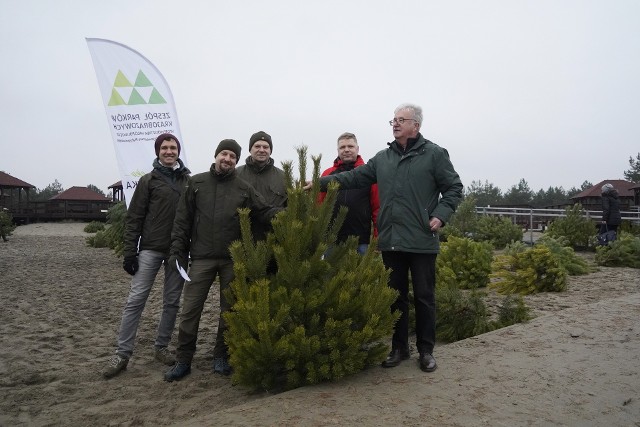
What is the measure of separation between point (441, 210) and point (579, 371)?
4.68ft

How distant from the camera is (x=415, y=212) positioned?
3.68 metres

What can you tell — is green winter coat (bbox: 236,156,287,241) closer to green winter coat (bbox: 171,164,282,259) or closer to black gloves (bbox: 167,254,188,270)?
green winter coat (bbox: 171,164,282,259)

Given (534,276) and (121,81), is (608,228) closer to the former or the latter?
(534,276)

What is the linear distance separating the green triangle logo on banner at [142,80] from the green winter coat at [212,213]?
490 cm

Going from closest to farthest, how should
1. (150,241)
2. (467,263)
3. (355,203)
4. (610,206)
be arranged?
(150,241) → (355,203) → (467,263) → (610,206)

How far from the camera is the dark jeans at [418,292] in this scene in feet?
12.1

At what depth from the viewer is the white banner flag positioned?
795 cm

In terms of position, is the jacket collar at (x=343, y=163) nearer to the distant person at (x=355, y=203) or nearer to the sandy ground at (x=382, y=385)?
the distant person at (x=355, y=203)

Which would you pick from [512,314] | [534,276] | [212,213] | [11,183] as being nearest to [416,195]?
[212,213]

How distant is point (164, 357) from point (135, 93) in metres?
5.17

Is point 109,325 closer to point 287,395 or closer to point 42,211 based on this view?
point 287,395

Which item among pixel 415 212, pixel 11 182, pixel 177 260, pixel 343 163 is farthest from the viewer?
pixel 11 182

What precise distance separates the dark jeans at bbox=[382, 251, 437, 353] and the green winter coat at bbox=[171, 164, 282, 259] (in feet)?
3.35

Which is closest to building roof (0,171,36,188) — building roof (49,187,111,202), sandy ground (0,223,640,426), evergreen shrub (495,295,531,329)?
building roof (49,187,111,202)
